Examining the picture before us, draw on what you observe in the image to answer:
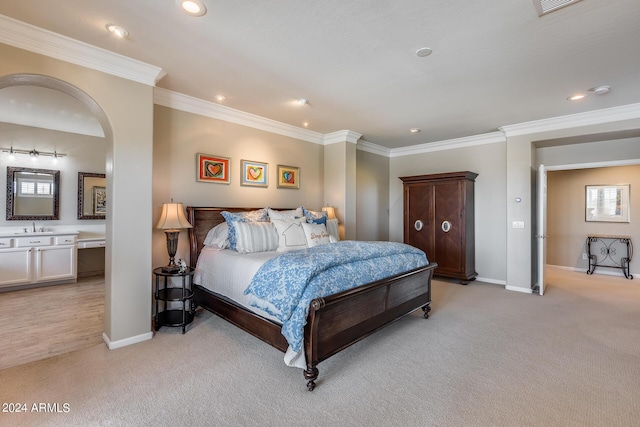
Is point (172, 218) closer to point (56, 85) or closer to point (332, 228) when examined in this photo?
point (56, 85)

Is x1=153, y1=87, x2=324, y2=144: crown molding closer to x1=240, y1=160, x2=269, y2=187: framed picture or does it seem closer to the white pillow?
x1=240, y1=160, x2=269, y2=187: framed picture

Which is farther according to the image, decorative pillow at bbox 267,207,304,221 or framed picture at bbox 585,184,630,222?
framed picture at bbox 585,184,630,222

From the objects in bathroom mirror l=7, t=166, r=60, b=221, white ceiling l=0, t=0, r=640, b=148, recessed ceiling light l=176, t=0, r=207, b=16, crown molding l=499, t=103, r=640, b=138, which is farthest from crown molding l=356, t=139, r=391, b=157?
bathroom mirror l=7, t=166, r=60, b=221

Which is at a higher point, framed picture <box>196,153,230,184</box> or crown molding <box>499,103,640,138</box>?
crown molding <box>499,103,640,138</box>

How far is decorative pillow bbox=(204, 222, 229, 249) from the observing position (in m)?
3.57

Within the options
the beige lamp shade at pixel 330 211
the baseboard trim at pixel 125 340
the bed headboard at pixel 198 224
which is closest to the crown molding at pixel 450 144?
the beige lamp shade at pixel 330 211

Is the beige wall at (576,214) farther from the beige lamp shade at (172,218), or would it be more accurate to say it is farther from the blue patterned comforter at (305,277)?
the beige lamp shade at (172,218)

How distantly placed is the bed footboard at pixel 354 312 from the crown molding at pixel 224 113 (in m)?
3.01

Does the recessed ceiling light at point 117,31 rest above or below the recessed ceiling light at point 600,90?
above

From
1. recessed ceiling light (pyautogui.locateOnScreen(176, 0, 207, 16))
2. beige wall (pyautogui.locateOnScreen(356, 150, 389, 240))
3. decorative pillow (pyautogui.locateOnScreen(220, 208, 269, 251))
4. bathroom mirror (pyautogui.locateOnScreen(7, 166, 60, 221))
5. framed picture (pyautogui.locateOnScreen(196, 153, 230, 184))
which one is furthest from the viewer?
beige wall (pyautogui.locateOnScreen(356, 150, 389, 240))

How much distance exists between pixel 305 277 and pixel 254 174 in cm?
266

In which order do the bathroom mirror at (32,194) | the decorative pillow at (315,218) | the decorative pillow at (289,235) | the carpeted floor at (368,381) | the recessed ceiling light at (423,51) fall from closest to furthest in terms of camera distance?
1. the carpeted floor at (368,381)
2. the recessed ceiling light at (423,51)
3. the decorative pillow at (289,235)
4. the decorative pillow at (315,218)
5. the bathroom mirror at (32,194)

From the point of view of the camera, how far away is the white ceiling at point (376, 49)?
211 cm

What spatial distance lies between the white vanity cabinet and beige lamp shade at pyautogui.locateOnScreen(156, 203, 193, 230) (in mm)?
3142
